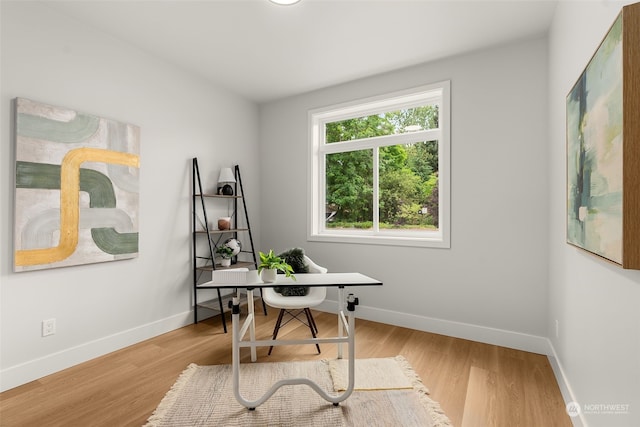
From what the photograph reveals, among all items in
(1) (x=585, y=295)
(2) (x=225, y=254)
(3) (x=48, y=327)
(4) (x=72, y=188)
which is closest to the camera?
(1) (x=585, y=295)

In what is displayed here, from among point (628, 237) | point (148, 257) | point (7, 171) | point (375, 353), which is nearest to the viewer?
point (628, 237)

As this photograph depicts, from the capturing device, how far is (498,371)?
90.7 inches

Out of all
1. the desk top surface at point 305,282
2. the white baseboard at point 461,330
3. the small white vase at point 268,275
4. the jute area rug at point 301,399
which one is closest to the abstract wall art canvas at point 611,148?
the desk top surface at point 305,282

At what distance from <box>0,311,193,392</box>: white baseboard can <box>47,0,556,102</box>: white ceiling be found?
255 centimetres

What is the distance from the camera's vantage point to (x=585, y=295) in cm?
158

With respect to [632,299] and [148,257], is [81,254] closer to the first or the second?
[148,257]

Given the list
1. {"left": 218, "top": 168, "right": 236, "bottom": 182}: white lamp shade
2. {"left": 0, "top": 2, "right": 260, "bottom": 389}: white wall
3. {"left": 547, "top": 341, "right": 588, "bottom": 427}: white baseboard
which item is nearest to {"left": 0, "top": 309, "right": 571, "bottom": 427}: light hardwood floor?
{"left": 547, "top": 341, "right": 588, "bottom": 427}: white baseboard

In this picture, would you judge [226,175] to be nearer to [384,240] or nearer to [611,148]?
[384,240]

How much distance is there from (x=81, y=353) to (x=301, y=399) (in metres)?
1.81

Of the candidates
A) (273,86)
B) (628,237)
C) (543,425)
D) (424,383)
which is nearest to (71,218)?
(273,86)

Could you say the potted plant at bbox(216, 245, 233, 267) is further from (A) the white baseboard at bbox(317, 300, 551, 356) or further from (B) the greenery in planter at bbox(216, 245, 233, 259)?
(A) the white baseboard at bbox(317, 300, 551, 356)

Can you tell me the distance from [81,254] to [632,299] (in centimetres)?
321

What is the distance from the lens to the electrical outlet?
2.24m

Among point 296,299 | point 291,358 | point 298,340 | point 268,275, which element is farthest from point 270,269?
point 291,358
